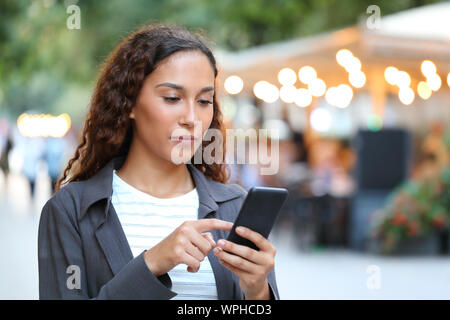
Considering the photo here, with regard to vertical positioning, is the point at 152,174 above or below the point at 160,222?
above

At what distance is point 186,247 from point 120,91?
0.64 m

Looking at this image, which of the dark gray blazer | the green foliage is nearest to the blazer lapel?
the dark gray blazer

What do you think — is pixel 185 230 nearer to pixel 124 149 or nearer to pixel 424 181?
pixel 124 149

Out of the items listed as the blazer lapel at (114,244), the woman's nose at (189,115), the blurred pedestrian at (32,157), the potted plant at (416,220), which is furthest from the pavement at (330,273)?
the woman's nose at (189,115)

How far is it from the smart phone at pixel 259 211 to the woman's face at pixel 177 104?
0.35 m

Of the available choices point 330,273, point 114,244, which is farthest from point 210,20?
point 114,244

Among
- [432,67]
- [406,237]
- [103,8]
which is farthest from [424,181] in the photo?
[103,8]

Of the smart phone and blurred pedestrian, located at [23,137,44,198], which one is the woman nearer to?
the smart phone

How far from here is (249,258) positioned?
1.71 m

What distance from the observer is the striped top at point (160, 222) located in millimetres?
1943

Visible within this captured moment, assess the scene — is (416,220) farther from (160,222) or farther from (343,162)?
(160,222)

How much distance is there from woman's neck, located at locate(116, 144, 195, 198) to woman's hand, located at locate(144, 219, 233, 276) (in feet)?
1.37

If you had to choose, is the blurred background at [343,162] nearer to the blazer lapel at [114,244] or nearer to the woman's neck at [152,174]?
the woman's neck at [152,174]

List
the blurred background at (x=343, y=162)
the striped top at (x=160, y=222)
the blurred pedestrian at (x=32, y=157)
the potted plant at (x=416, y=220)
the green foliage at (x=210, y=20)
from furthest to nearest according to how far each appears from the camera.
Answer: the green foliage at (x=210, y=20)
the blurred pedestrian at (x=32, y=157)
the potted plant at (x=416, y=220)
the blurred background at (x=343, y=162)
the striped top at (x=160, y=222)
